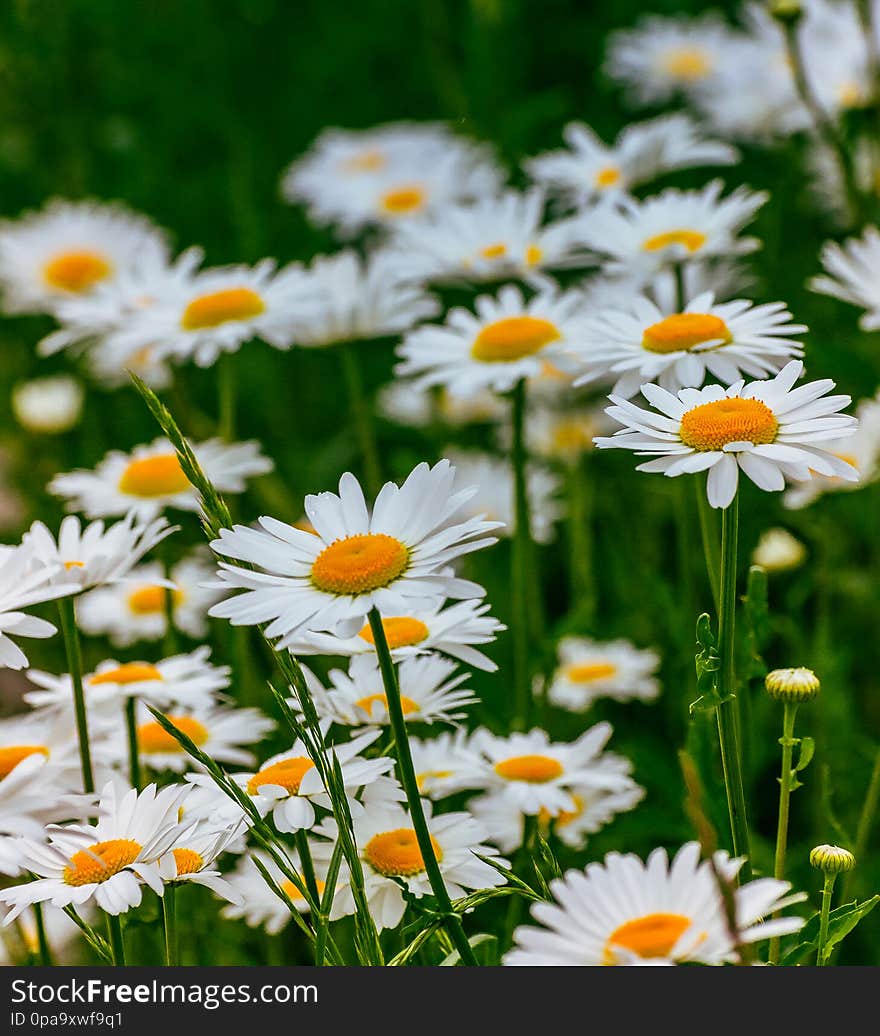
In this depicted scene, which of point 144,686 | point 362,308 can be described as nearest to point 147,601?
point 362,308

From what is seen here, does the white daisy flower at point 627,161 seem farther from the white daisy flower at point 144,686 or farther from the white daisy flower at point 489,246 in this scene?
the white daisy flower at point 144,686

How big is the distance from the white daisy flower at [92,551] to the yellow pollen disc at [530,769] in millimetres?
292

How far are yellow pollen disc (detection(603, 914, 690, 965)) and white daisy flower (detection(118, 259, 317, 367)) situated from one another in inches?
30.3

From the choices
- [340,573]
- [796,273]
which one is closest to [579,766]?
[340,573]

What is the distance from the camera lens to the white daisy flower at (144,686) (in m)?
0.93

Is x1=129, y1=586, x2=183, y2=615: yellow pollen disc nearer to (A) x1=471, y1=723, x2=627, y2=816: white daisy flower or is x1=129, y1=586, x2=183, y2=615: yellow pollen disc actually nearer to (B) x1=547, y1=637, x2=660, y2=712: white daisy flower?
(B) x1=547, y1=637, x2=660, y2=712: white daisy flower

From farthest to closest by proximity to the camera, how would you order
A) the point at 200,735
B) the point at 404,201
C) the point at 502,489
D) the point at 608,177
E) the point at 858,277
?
the point at 404,201
the point at 502,489
the point at 608,177
the point at 858,277
the point at 200,735

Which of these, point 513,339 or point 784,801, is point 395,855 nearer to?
point 784,801

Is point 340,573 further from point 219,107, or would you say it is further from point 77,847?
point 219,107

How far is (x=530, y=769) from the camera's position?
36.6 inches

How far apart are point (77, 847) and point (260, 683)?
68cm

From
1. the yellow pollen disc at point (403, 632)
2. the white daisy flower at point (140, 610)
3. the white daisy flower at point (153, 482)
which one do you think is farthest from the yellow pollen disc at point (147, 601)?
the yellow pollen disc at point (403, 632)

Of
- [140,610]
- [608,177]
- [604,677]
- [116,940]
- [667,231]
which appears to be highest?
[608,177]

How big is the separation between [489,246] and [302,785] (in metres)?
0.81
